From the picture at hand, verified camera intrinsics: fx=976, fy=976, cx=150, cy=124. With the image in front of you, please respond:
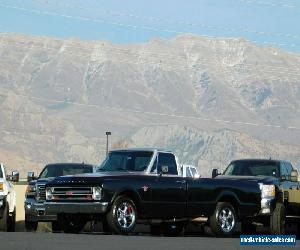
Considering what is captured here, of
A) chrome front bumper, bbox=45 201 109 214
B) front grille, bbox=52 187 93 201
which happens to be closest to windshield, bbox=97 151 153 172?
front grille, bbox=52 187 93 201

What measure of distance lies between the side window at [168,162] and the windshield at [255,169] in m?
4.75

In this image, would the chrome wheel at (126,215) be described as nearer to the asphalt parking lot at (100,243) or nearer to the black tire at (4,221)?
the asphalt parking lot at (100,243)

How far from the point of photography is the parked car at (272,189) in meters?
22.6

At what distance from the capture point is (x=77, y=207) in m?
20.1

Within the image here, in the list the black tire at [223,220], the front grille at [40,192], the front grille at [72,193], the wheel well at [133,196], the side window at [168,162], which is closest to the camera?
the front grille at [72,193]

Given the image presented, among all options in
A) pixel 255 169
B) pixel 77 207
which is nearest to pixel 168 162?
pixel 77 207

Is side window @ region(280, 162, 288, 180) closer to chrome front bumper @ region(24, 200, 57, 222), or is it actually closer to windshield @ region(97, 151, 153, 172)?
windshield @ region(97, 151, 153, 172)

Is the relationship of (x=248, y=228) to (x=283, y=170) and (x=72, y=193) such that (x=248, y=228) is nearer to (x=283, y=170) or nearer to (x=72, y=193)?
(x=283, y=170)

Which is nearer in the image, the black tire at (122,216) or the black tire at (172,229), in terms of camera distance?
the black tire at (122,216)

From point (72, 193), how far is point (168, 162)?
8.25 ft

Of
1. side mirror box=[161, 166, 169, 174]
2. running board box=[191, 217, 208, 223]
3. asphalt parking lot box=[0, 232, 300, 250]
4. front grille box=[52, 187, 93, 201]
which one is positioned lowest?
asphalt parking lot box=[0, 232, 300, 250]

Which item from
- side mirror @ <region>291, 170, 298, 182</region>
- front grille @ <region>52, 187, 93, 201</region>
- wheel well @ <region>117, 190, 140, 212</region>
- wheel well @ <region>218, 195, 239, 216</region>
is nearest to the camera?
front grille @ <region>52, 187, 93, 201</region>

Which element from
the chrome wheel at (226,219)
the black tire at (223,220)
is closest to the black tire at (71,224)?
the black tire at (223,220)

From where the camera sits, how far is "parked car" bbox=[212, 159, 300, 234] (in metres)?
22.6
